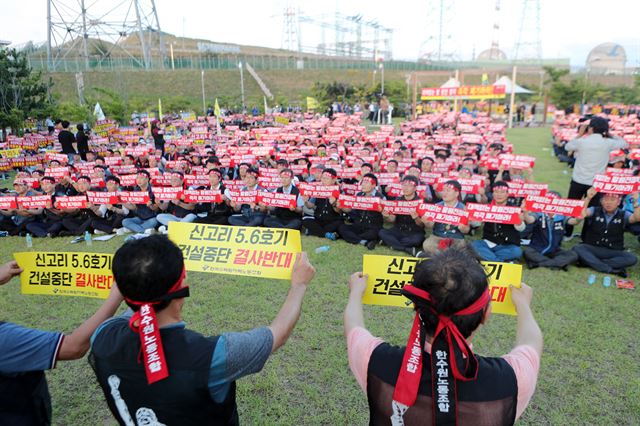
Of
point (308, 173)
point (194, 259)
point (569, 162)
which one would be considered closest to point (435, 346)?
point (194, 259)

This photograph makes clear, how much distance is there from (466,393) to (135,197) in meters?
7.74

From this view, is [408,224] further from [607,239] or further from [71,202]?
[71,202]

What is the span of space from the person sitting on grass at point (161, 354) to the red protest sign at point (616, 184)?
6057 millimetres

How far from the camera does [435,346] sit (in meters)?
1.50

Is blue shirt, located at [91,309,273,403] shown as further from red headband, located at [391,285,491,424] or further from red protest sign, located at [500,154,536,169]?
red protest sign, located at [500,154,536,169]

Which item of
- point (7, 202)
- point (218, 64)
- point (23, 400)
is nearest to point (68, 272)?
point (23, 400)

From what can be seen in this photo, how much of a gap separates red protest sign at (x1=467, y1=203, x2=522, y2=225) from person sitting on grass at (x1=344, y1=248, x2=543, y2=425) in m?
4.67

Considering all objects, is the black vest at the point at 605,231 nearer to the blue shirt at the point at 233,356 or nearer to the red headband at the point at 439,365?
the red headband at the point at 439,365

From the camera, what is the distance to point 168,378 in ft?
5.11

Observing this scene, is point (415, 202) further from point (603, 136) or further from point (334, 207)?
point (603, 136)

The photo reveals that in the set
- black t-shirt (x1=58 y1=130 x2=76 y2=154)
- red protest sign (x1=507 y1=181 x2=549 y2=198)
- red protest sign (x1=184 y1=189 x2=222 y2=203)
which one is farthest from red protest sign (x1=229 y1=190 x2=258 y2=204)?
black t-shirt (x1=58 y1=130 x2=76 y2=154)

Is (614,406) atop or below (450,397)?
below

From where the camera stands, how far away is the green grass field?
3508 millimetres

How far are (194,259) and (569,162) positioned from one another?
1478cm
